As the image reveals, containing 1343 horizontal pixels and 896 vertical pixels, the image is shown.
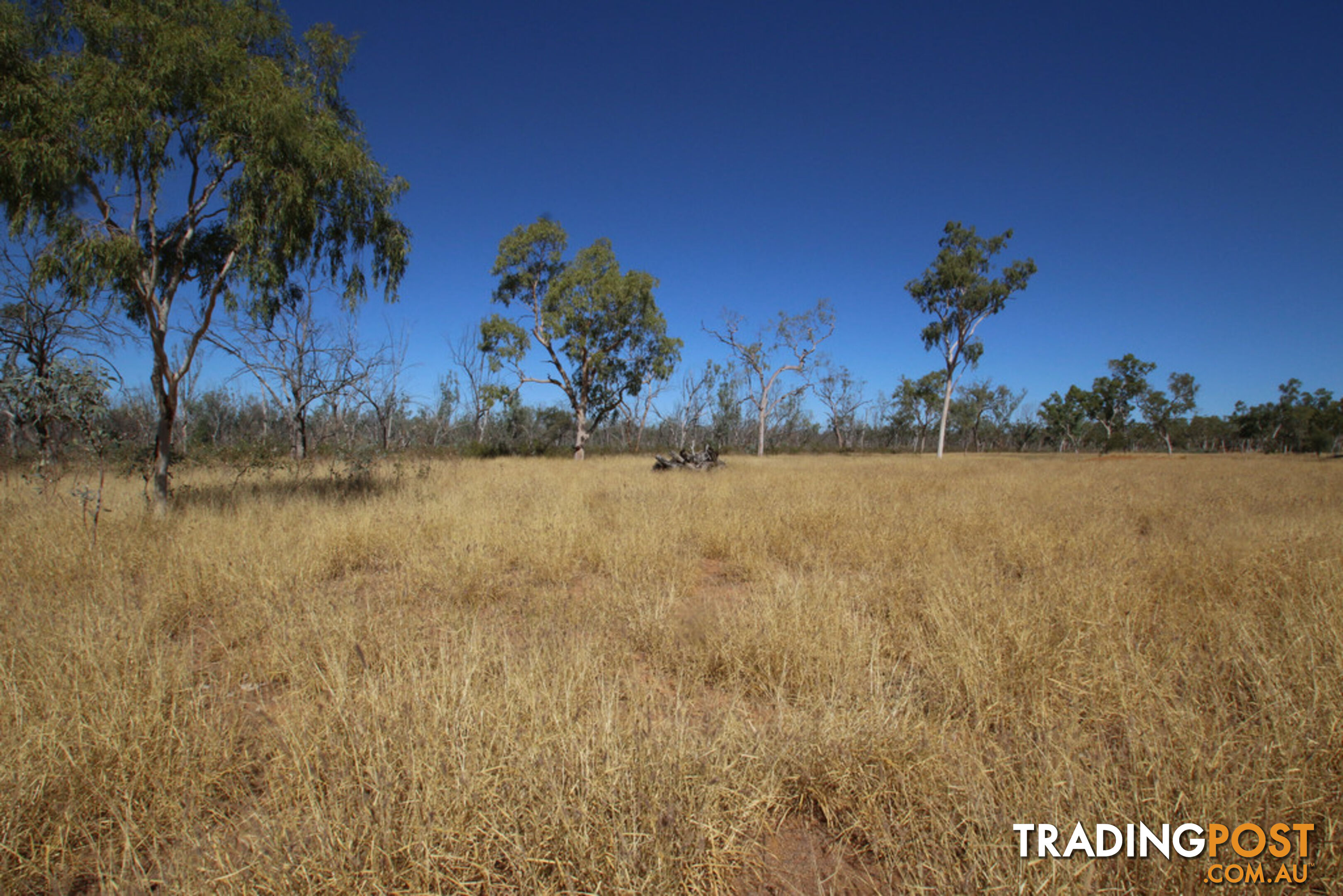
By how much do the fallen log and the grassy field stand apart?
11.0 metres

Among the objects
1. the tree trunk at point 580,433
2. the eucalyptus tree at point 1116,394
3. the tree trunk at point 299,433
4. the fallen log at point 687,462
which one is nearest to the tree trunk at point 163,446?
the fallen log at point 687,462

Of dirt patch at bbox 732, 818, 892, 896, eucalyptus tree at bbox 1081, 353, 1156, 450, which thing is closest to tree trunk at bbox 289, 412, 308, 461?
dirt patch at bbox 732, 818, 892, 896

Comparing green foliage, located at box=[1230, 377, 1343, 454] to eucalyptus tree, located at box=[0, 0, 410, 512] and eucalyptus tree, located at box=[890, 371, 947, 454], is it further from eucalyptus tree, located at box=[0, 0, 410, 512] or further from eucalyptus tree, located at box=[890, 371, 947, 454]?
eucalyptus tree, located at box=[0, 0, 410, 512]

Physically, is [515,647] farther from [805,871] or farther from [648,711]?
[805,871]

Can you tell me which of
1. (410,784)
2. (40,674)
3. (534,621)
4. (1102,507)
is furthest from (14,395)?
(1102,507)

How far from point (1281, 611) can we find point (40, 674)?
7.68 metres

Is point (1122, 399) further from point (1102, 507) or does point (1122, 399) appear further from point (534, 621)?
point (534, 621)

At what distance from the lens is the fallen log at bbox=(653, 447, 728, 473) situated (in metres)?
16.5

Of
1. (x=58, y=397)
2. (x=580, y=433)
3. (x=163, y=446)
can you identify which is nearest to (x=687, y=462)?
(x=580, y=433)

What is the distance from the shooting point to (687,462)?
55.8 ft

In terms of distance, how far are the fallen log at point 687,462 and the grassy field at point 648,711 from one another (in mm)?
11010

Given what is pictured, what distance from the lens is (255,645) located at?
128 inches

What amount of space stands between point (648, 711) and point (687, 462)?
1461cm

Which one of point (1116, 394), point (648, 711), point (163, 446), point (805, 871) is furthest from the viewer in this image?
point (1116, 394)
